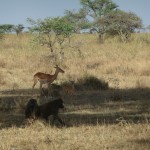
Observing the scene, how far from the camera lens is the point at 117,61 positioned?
24094 millimetres

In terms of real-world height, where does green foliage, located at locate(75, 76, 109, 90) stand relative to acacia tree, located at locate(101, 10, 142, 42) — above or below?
below

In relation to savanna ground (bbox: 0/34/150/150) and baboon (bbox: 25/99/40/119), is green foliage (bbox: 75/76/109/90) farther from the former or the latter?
baboon (bbox: 25/99/40/119)

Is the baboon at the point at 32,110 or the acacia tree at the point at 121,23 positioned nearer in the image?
the baboon at the point at 32,110

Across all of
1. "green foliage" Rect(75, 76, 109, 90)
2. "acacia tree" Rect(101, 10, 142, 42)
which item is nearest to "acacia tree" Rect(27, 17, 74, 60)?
"green foliage" Rect(75, 76, 109, 90)

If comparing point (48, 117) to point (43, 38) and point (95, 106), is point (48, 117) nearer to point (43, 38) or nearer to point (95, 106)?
point (95, 106)

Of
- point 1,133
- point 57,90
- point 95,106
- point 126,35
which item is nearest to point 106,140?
point 1,133

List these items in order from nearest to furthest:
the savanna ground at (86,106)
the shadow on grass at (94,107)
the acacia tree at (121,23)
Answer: the savanna ground at (86,106), the shadow on grass at (94,107), the acacia tree at (121,23)

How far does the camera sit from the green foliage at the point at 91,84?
16.6 meters

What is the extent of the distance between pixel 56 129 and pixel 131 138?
1.66 metres

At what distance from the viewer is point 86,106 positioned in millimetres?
12250

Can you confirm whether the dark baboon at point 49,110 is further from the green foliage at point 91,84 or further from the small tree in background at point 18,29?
the small tree in background at point 18,29

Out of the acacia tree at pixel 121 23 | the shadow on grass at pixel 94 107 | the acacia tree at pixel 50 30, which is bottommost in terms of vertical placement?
the shadow on grass at pixel 94 107

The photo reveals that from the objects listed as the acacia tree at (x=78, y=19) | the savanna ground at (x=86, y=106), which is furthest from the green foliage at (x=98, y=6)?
the savanna ground at (x=86, y=106)

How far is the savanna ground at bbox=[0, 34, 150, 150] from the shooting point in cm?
782
